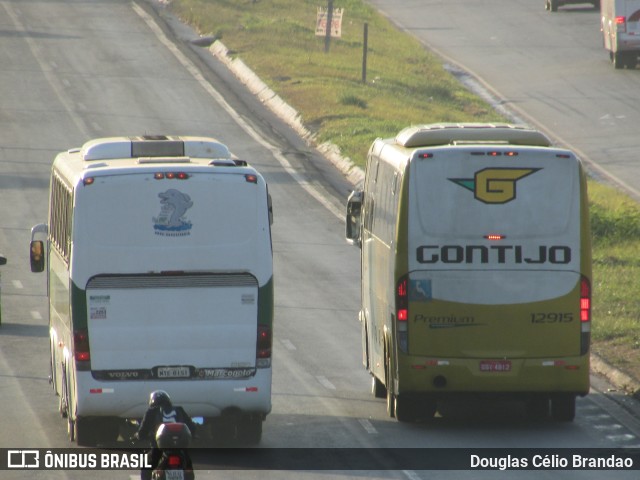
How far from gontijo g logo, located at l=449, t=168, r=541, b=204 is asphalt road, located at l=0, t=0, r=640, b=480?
2828 mm

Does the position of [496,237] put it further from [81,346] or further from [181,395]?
[81,346]

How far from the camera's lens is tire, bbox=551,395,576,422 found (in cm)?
1794

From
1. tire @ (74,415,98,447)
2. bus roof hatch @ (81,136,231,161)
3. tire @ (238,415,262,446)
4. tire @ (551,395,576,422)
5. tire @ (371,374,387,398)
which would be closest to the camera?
tire @ (74,415,98,447)

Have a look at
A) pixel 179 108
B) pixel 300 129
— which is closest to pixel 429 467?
pixel 300 129

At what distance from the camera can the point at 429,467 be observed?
15727 mm

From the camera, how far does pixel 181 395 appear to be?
1611 centimetres

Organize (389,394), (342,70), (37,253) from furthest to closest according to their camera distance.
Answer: (342,70), (389,394), (37,253)

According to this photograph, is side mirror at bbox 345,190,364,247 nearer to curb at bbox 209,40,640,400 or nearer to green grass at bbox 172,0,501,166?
curb at bbox 209,40,640,400

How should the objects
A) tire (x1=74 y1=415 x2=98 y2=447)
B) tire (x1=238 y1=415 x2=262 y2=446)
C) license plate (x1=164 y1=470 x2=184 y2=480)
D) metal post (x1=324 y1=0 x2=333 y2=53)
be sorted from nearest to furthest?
license plate (x1=164 y1=470 x2=184 y2=480) < tire (x1=74 y1=415 x2=98 y2=447) < tire (x1=238 y1=415 x2=262 y2=446) < metal post (x1=324 y1=0 x2=333 y2=53)

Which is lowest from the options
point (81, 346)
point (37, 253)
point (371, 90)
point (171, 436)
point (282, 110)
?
point (282, 110)

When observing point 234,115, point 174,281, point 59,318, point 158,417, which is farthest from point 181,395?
point 234,115

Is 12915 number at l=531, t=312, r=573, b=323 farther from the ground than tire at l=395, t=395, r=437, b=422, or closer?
farther from the ground

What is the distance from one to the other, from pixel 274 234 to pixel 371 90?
17.0 metres

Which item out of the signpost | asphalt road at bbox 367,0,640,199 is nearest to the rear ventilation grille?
asphalt road at bbox 367,0,640,199
